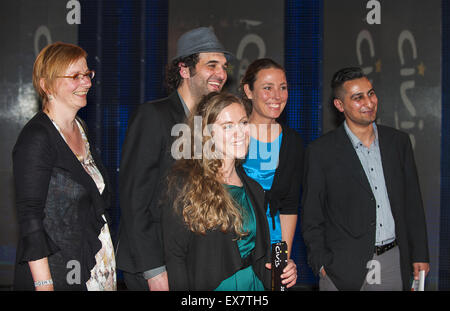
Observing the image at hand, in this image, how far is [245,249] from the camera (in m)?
2.33

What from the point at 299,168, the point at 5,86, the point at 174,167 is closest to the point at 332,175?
the point at 299,168

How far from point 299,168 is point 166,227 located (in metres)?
1.43

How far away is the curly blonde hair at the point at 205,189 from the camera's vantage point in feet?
7.30

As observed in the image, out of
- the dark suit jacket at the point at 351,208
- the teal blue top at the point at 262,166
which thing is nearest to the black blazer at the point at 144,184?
the teal blue top at the point at 262,166

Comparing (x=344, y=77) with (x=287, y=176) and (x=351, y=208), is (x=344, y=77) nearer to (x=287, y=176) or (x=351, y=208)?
(x=287, y=176)

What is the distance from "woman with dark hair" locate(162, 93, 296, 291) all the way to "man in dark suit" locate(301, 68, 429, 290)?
2.48 feet

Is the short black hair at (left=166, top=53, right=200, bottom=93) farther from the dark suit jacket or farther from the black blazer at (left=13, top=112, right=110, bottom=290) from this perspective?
the dark suit jacket

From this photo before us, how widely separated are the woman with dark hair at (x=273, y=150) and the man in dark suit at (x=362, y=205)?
148mm

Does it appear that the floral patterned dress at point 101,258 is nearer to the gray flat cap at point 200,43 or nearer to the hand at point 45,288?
the hand at point 45,288

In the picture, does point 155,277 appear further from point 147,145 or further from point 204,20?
point 204,20

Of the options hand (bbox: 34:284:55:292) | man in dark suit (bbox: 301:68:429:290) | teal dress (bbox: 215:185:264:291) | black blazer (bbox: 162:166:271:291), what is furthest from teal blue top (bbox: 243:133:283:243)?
hand (bbox: 34:284:55:292)

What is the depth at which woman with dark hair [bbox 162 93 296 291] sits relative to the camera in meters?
2.24

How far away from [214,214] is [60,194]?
877mm
